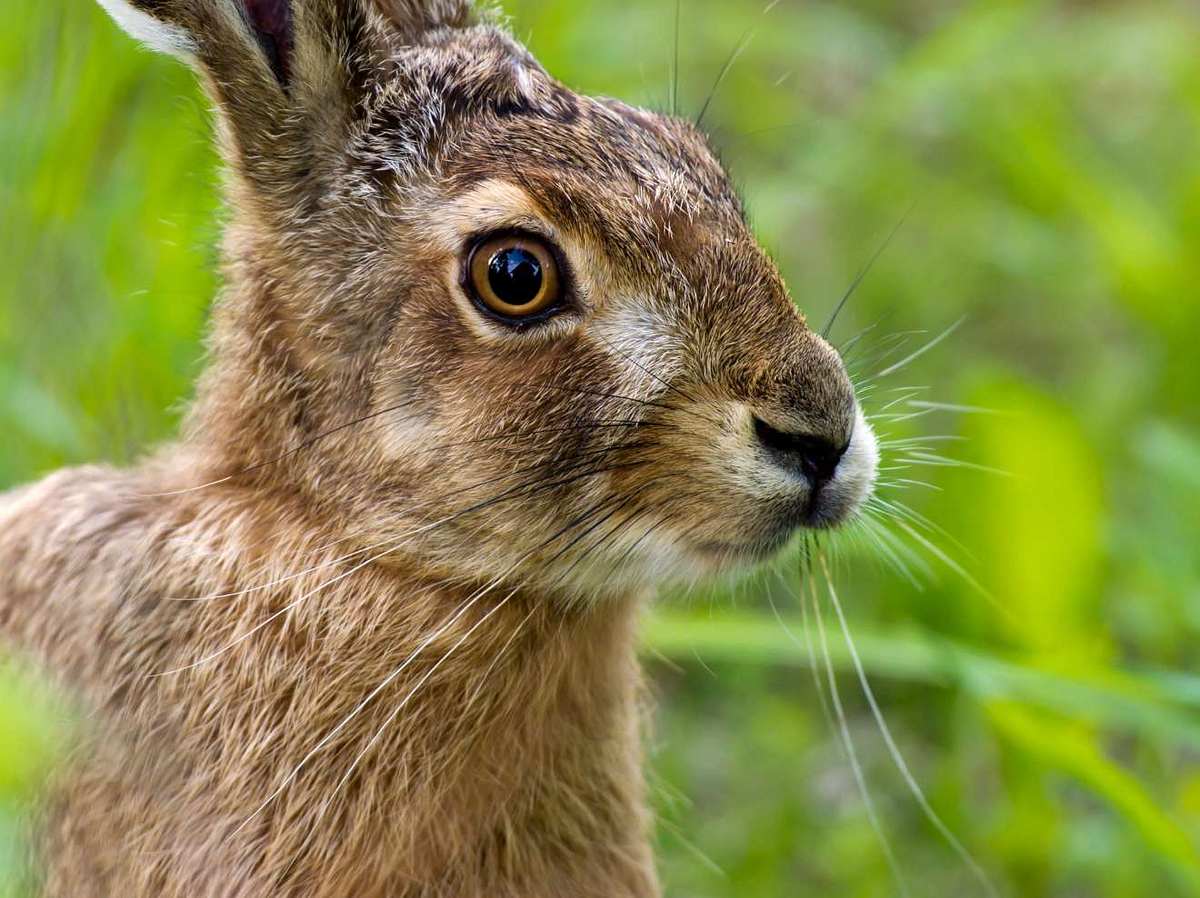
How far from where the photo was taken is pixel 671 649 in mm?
4191

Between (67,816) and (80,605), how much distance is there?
378 mm

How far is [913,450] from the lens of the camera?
135 inches

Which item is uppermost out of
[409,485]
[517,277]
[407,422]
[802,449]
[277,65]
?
[277,65]

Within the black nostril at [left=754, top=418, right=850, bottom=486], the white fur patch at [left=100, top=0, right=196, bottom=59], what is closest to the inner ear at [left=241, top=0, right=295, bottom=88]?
the white fur patch at [left=100, top=0, right=196, bottom=59]

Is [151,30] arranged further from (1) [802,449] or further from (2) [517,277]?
(1) [802,449]

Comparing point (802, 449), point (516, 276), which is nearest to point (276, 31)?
point (516, 276)

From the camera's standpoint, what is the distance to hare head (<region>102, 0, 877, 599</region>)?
2.79m

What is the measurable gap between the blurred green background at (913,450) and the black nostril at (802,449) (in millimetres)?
352

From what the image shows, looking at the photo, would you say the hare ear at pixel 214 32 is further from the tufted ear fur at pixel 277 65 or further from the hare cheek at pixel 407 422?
the hare cheek at pixel 407 422

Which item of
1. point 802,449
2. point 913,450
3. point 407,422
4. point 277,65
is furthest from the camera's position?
point 913,450

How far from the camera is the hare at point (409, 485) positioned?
2822 mm

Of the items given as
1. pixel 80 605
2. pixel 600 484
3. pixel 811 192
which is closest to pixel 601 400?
pixel 600 484

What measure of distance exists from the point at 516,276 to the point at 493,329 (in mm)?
97

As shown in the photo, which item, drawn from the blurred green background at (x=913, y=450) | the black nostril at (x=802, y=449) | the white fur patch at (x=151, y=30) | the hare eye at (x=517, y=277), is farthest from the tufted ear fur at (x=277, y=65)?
the black nostril at (x=802, y=449)
